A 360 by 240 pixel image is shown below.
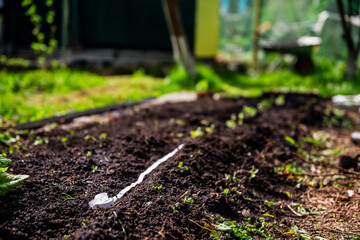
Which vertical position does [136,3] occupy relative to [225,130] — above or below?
above

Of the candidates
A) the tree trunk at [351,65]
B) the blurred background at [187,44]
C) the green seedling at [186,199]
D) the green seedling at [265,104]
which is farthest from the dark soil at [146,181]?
the tree trunk at [351,65]

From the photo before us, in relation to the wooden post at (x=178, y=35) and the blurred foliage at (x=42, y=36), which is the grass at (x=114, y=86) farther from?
the blurred foliage at (x=42, y=36)

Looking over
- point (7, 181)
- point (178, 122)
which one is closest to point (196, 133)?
point (178, 122)

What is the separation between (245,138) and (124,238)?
165 cm

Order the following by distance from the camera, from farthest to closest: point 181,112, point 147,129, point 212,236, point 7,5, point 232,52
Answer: point 232,52
point 7,5
point 181,112
point 147,129
point 212,236

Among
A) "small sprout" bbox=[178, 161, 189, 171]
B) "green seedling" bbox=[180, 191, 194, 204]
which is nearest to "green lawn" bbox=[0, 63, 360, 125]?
"small sprout" bbox=[178, 161, 189, 171]

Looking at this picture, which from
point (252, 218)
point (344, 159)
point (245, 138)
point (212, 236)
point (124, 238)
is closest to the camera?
point (124, 238)

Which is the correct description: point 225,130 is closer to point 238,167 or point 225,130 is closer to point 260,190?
point 238,167

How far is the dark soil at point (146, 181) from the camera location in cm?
165

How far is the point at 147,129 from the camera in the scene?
313 cm

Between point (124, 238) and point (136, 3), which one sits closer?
point (124, 238)

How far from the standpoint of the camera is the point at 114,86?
5680 mm

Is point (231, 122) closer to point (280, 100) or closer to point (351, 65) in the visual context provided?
point (280, 100)

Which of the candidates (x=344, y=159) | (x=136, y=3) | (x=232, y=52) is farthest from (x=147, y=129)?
(x=232, y=52)
